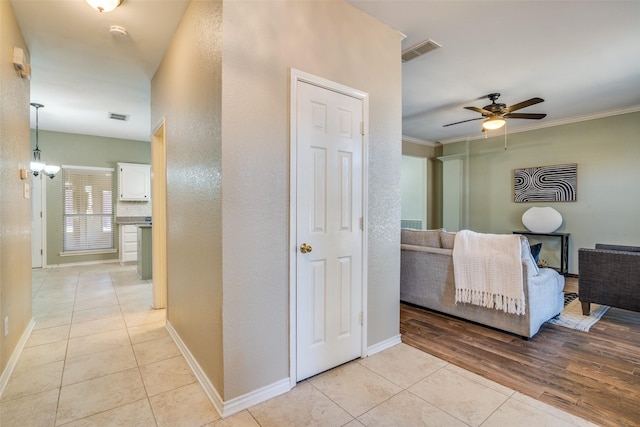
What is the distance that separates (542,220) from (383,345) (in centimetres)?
453

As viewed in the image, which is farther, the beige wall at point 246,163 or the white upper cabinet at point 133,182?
the white upper cabinet at point 133,182

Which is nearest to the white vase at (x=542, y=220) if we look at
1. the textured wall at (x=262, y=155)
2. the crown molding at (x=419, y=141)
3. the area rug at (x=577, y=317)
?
the area rug at (x=577, y=317)

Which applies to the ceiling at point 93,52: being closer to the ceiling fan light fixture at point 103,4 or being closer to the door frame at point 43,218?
the ceiling fan light fixture at point 103,4

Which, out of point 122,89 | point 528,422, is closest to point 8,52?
point 122,89

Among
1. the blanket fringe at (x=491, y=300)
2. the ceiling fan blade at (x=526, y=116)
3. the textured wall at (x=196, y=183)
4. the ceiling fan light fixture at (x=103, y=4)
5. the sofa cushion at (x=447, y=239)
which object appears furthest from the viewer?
the ceiling fan blade at (x=526, y=116)

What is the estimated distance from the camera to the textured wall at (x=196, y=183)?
1.85 metres

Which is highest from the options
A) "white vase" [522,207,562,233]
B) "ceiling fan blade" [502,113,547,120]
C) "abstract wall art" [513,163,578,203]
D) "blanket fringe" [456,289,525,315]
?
"ceiling fan blade" [502,113,547,120]

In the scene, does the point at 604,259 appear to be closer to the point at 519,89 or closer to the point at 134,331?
the point at 519,89

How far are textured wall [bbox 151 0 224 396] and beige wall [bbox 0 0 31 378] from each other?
106 cm

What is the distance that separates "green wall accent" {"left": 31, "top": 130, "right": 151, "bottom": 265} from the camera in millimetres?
6027

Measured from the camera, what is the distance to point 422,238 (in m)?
3.55

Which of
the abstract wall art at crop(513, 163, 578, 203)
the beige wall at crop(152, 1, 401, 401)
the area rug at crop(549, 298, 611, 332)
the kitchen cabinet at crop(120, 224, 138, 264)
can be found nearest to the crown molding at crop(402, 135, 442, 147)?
the abstract wall art at crop(513, 163, 578, 203)

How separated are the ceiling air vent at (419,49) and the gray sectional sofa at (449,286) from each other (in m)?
1.86

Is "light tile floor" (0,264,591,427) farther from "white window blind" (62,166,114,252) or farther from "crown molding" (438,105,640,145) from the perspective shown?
"crown molding" (438,105,640,145)
